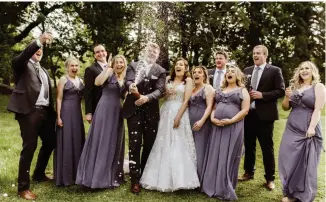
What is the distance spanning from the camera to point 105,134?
5504mm

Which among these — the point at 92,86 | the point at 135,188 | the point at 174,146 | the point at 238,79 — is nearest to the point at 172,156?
the point at 174,146

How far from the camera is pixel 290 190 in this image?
17.1 feet

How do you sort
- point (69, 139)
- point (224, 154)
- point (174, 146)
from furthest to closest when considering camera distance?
point (69, 139) < point (174, 146) < point (224, 154)

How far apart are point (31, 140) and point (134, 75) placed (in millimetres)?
1741

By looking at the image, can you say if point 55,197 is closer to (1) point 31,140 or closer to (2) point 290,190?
(1) point 31,140

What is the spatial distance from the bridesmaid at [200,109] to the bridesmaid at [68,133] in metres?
1.84

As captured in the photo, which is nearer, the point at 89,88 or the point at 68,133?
the point at 89,88

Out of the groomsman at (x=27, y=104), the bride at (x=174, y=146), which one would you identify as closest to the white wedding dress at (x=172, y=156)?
the bride at (x=174, y=146)

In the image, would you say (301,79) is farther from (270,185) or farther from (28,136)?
(28,136)

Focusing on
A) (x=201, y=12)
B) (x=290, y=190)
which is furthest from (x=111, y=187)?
(x=201, y=12)

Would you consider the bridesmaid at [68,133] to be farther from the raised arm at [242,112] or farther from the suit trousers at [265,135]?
the suit trousers at [265,135]

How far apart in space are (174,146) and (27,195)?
2.23 metres

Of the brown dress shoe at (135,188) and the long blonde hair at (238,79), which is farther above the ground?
the long blonde hair at (238,79)

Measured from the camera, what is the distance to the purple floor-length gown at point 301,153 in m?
5.07
